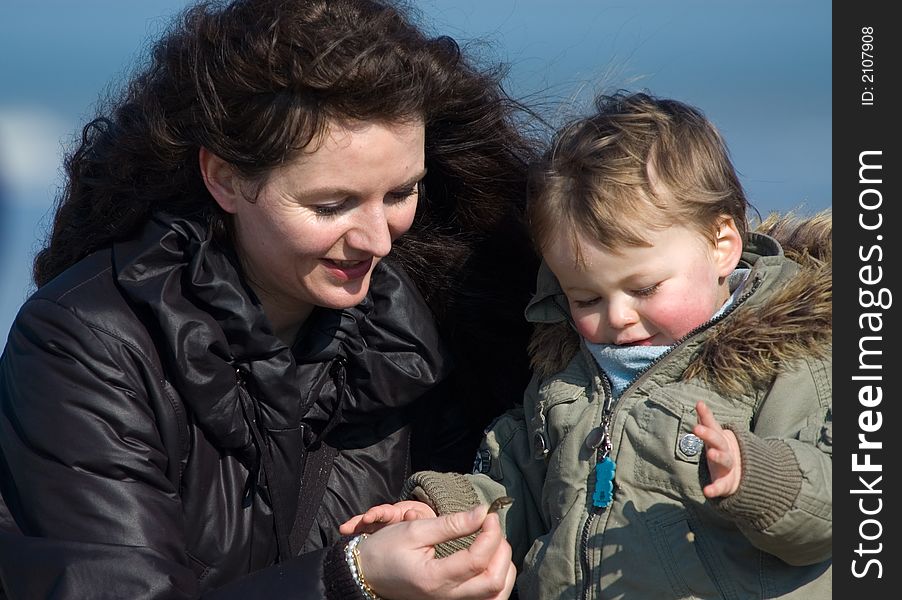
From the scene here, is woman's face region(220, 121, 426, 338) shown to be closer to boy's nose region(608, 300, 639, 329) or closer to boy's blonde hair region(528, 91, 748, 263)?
boy's blonde hair region(528, 91, 748, 263)

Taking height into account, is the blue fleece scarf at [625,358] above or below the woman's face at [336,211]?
below

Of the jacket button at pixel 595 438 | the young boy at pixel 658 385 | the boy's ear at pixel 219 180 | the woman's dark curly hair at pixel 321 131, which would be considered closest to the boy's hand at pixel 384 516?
the young boy at pixel 658 385

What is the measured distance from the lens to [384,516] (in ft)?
8.83

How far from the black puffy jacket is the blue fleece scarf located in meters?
0.48

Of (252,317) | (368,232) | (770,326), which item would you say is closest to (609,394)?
(770,326)

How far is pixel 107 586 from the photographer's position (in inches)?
96.1

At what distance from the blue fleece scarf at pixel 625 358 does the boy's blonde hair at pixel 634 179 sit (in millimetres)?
166

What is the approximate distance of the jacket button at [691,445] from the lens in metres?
2.50

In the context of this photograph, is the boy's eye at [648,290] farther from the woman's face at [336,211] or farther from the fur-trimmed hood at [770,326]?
the woman's face at [336,211]

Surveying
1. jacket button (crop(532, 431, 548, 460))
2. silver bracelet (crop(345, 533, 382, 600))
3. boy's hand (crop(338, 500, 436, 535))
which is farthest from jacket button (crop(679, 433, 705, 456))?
silver bracelet (crop(345, 533, 382, 600))

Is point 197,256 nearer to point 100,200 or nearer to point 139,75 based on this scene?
point 100,200
